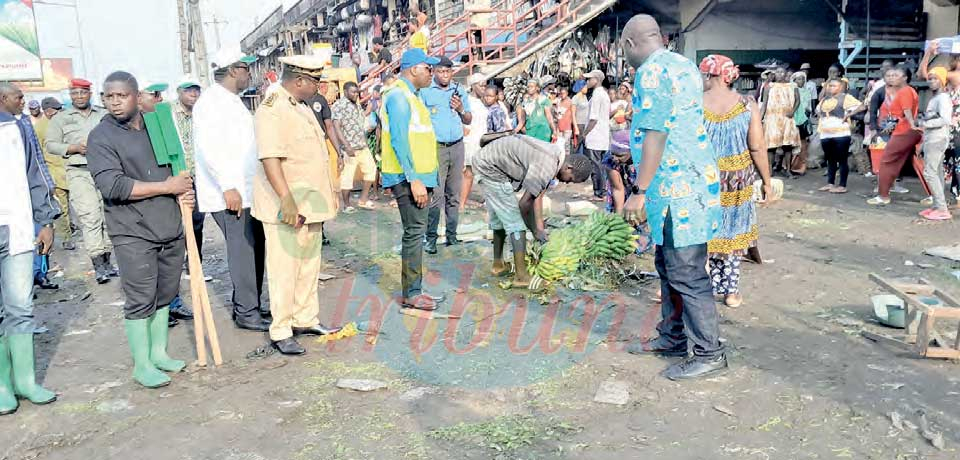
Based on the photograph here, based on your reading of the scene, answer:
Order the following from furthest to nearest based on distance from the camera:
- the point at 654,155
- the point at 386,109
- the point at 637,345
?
the point at 386,109 < the point at 637,345 < the point at 654,155

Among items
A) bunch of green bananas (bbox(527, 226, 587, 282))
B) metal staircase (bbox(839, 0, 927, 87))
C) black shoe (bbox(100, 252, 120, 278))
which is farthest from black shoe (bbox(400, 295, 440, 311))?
metal staircase (bbox(839, 0, 927, 87))

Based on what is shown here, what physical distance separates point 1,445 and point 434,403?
2.16 metres

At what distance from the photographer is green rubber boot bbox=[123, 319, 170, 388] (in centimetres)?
412

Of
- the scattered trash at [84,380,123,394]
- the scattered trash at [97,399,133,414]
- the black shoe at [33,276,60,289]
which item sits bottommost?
the scattered trash at [97,399,133,414]

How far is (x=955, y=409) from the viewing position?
136 inches

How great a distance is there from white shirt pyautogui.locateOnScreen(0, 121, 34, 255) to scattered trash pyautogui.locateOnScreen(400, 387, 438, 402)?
7.26 feet

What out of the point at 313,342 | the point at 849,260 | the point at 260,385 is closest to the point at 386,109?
the point at 313,342

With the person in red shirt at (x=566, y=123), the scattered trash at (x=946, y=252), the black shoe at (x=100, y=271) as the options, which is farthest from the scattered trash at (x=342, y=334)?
the person in red shirt at (x=566, y=123)

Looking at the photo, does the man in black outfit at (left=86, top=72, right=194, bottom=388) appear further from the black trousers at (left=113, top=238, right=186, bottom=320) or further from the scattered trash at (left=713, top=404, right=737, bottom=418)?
the scattered trash at (left=713, top=404, right=737, bottom=418)

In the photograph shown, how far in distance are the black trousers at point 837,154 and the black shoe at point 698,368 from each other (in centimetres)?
688

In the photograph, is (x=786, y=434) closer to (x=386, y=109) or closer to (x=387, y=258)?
(x=386, y=109)

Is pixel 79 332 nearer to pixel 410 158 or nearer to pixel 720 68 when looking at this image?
pixel 410 158

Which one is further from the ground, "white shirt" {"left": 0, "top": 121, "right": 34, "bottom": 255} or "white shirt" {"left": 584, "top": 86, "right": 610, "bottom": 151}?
"white shirt" {"left": 584, "top": 86, "right": 610, "bottom": 151}

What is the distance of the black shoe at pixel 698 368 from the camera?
3.91 metres
